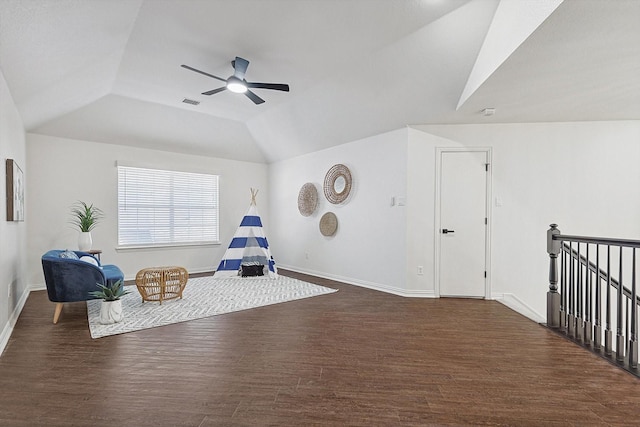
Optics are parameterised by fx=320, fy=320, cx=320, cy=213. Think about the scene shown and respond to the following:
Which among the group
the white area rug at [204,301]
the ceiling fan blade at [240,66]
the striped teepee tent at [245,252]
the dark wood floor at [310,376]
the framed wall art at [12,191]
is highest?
the ceiling fan blade at [240,66]

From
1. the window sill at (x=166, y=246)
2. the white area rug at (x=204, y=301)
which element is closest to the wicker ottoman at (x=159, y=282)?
the white area rug at (x=204, y=301)

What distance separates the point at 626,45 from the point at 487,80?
39.0 inches

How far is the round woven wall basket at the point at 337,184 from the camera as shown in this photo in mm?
5570

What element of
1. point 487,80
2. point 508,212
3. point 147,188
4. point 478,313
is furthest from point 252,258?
point 487,80

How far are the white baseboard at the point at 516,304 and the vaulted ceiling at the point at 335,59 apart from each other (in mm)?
2405

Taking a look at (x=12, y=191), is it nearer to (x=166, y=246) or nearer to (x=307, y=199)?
(x=166, y=246)

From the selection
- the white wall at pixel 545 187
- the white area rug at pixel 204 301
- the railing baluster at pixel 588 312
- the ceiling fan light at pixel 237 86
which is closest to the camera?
the railing baluster at pixel 588 312

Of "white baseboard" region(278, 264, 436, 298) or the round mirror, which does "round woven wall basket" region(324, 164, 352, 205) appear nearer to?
the round mirror

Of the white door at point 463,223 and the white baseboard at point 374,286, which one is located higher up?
the white door at point 463,223

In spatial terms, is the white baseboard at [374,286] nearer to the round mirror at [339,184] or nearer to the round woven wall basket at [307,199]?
the round woven wall basket at [307,199]

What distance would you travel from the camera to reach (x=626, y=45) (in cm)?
245

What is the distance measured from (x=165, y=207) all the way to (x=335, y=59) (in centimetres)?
438

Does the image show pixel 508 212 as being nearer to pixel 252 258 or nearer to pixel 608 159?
pixel 608 159

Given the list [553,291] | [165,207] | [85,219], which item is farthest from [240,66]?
[553,291]
